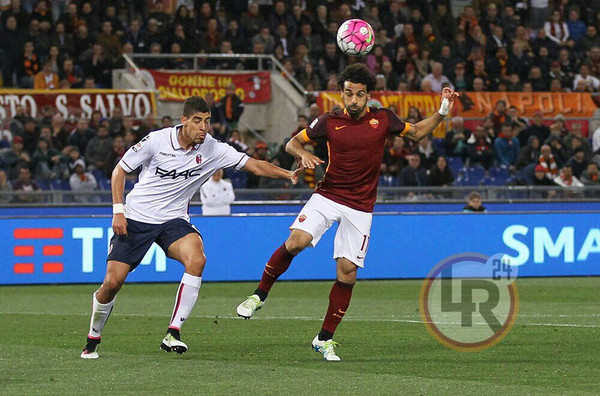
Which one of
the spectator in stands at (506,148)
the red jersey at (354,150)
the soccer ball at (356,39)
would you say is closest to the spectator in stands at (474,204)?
the spectator in stands at (506,148)

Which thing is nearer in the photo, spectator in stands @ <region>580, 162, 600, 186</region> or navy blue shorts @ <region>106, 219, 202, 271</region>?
navy blue shorts @ <region>106, 219, 202, 271</region>

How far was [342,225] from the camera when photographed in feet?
32.3

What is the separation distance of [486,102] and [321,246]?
27.3 ft

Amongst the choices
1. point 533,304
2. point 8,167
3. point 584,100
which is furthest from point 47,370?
point 584,100

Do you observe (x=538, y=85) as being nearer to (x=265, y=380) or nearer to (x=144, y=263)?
(x=144, y=263)

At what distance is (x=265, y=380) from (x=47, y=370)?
5.69 ft

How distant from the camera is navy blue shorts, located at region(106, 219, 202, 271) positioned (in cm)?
952

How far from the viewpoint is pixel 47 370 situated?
8906 millimetres

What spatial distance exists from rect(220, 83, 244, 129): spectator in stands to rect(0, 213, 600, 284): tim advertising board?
5.32 meters

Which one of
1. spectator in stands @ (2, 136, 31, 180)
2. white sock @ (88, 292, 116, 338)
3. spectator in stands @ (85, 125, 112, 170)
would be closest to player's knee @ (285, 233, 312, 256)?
white sock @ (88, 292, 116, 338)

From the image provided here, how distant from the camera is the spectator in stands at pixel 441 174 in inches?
846

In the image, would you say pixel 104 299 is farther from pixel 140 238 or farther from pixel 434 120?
pixel 434 120

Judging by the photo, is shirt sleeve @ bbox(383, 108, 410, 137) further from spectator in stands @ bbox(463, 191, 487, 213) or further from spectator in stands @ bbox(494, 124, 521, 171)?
spectator in stands @ bbox(494, 124, 521, 171)

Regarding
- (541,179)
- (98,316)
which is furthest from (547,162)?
(98,316)
